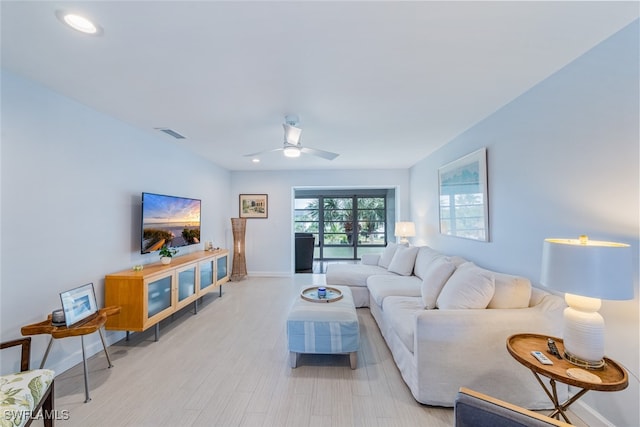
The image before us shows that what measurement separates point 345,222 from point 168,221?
5.49 meters

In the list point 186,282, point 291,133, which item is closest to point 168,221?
point 186,282

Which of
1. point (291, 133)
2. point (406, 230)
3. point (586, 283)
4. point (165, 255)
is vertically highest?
point (291, 133)

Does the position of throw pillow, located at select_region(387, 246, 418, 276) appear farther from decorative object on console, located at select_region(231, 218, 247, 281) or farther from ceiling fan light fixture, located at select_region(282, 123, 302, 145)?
decorative object on console, located at select_region(231, 218, 247, 281)

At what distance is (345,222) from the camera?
8.20 meters

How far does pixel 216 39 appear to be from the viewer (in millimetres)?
1531

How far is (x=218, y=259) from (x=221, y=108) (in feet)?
8.67

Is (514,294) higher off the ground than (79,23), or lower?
lower

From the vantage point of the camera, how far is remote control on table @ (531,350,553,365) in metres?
1.37

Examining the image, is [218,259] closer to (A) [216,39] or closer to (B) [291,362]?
(B) [291,362]

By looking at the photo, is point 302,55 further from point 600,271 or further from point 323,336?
point 323,336

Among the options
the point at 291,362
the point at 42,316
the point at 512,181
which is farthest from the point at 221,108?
the point at 512,181

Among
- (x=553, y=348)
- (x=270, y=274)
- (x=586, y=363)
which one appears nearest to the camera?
(x=586, y=363)

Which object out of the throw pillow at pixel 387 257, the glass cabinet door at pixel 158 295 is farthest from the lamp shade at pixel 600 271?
the glass cabinet door at pixel 158 295

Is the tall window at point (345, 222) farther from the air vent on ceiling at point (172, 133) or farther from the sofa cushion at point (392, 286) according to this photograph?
the air vent on ceiling at point (172, 133)
